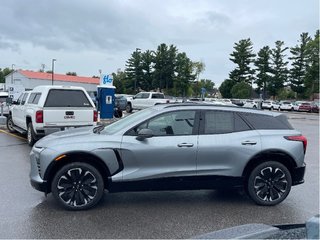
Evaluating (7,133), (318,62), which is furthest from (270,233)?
(318,62)

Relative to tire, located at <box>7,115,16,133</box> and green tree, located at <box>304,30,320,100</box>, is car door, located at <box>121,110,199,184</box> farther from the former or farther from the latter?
green tree, located at <box>304,30,320,100</box>

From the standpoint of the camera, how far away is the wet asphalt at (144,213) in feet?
13.8

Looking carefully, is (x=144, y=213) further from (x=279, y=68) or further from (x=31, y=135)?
(x=279, y=68)

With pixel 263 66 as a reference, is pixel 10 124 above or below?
below

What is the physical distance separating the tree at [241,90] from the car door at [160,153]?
64.1 metres

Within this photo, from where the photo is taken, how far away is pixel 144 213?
16.0 ft

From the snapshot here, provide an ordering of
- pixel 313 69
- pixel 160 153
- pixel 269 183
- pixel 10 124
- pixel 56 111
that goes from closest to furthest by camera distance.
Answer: pixel 160 153, pixel 269 183, pixel 56 111, pixel 10 124, pixel 313 69

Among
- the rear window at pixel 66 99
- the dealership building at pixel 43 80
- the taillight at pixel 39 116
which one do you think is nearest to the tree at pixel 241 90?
the dealership building at pixel 43 80

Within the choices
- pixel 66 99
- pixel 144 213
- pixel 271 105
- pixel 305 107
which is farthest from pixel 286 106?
pixel 144 213

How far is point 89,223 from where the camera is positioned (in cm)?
443

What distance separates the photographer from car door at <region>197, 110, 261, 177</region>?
512cm

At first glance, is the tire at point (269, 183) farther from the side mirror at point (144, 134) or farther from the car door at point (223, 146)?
the side mirror at point (144, 134)

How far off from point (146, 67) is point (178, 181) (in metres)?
67.1

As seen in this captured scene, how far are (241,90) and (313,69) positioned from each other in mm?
13813
